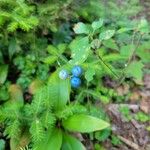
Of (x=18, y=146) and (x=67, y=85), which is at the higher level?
(x=67, y=85)

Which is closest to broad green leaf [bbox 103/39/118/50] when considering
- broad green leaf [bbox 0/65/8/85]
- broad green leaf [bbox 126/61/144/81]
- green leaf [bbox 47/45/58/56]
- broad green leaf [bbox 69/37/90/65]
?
broad green leaf [bbox 126/61/144/81]

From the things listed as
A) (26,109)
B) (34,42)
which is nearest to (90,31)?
(26,109)

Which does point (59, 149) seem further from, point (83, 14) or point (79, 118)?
point (83, 14)

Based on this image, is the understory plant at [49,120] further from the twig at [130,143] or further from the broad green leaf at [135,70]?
the broad green leaf at [135,70]

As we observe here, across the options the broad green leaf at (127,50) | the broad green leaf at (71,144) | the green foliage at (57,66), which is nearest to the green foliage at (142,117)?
the green foliage at (57,66)

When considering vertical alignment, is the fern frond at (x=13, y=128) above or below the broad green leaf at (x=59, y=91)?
below

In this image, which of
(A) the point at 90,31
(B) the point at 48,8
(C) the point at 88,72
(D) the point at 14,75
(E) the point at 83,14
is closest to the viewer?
(A) the point at 90,31
